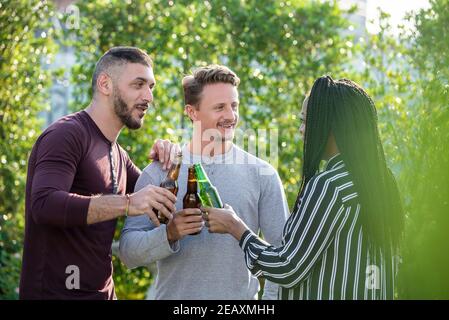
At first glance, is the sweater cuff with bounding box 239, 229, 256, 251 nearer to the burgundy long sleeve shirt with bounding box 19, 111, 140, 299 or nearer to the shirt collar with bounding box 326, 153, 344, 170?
the shirt collar with bounding box 326, 153, 344, 170

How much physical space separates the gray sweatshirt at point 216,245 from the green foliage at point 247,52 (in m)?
3.63

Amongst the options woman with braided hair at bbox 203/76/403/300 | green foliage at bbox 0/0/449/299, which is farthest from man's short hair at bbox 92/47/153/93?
green foliage at bbox 0/0/449/299

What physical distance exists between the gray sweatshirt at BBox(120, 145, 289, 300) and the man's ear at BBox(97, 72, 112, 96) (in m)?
0.46

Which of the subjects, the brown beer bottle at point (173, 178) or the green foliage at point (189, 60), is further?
the green foliage at point (189, 60)

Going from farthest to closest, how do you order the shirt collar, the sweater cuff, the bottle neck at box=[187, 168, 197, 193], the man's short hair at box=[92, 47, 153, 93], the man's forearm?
the man's short hair at box=[92, 47, 153, 93] < the bottle neck at box=[187, 168, 197, 193] < the man's forearm < the sweater cuff < the shirt collar

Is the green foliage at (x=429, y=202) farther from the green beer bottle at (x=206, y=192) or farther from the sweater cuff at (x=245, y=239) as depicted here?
the sweater cuff at (x=245, y=239)

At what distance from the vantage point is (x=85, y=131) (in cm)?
392

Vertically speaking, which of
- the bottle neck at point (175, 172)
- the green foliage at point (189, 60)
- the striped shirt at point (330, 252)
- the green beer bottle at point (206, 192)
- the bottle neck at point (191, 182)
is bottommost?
the striped shirt at point (330, 252)

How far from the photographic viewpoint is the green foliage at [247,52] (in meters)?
8.02

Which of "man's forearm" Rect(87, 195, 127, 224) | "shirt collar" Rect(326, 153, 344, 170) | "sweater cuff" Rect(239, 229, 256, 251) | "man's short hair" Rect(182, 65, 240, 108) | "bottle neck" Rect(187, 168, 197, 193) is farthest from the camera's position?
"man's short hair" Rect(182, 65, 240, 108)

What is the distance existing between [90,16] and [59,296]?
207 inches

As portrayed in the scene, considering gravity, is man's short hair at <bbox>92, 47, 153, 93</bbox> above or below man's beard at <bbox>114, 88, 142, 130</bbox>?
above

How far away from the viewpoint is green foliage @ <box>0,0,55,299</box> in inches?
287

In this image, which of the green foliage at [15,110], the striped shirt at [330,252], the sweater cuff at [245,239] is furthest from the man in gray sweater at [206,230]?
the green foliage at [15,110]
